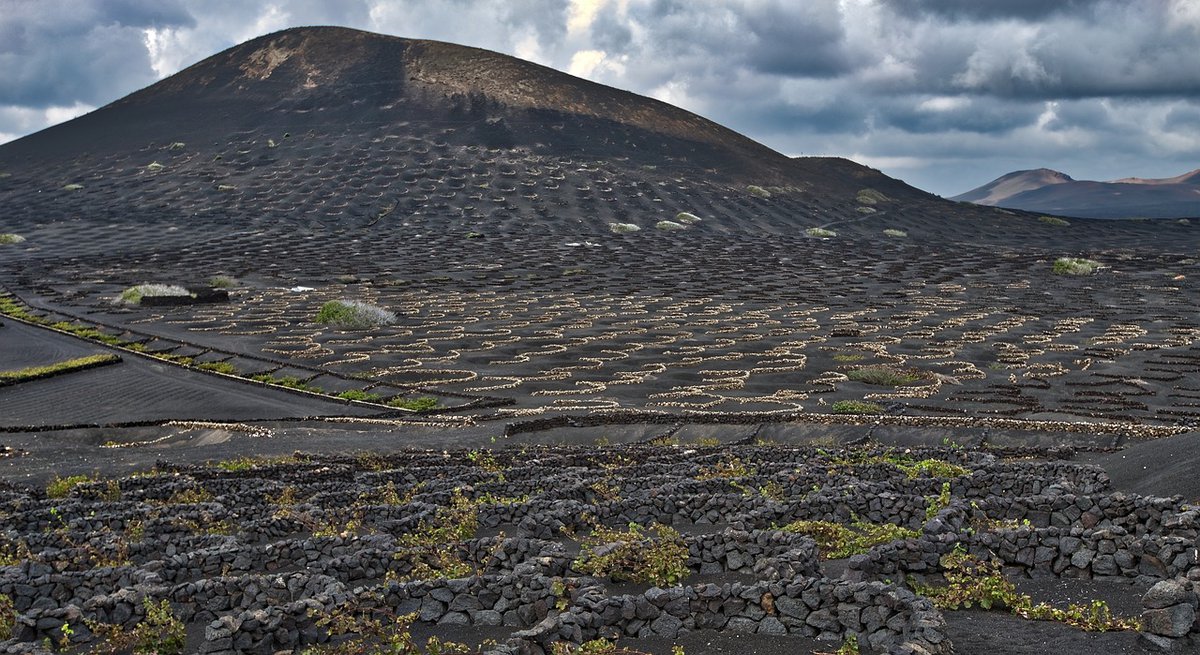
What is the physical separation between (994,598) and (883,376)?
3049 centimetres

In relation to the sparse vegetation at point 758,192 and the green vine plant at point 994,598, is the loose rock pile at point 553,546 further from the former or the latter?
the sparse vegetation at point 758,192

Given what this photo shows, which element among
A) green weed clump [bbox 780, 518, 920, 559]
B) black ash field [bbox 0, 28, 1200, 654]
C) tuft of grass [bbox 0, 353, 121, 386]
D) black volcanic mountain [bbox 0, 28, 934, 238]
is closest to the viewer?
black ash field [bbox 0, 28, 1200, 654]

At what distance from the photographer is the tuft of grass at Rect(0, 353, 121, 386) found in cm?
4388

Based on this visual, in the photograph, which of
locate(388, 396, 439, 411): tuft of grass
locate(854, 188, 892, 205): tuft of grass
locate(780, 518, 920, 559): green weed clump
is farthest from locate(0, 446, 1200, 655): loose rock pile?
locate(854, 188, 892, 205): tuft of grass

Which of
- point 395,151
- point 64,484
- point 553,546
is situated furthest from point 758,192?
point 553,546

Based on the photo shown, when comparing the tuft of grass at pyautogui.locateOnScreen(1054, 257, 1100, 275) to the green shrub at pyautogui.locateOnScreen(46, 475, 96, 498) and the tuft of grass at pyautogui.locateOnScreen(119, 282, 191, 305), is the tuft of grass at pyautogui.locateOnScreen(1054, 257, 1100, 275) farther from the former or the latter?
the green shrub at pyautogui.locateOnScreen(46, 475, 96, 498)

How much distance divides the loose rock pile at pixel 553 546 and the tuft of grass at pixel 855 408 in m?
9.91

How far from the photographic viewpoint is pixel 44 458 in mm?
30766

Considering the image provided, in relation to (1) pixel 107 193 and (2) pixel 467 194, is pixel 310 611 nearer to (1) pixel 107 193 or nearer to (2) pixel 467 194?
(2) pixel 467 194

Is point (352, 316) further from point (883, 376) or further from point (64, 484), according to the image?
point (64, 484)

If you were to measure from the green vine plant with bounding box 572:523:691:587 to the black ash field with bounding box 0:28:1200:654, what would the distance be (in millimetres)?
51

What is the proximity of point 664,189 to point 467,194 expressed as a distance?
28374 mm

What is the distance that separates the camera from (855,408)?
1454 inches

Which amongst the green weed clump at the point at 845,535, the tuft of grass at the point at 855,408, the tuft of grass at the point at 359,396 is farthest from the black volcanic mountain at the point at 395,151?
the green weed clump at the point at 845,535
